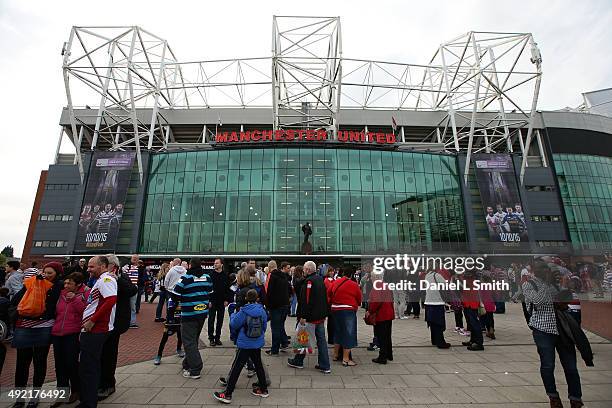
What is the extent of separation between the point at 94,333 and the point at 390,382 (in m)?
5.22

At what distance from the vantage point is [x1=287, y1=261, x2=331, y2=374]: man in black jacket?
6.34m

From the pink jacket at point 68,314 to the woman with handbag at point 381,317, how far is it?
5.84 m

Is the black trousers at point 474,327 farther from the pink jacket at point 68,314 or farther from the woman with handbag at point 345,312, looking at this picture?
the pink jacket at point 68,314

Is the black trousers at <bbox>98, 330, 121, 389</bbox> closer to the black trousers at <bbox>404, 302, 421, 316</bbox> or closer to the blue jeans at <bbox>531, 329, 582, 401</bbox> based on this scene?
the blue jeans at <bbox>531, 329, 582, 401</bbox>

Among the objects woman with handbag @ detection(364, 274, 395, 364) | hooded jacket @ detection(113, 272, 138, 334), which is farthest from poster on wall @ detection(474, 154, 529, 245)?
hooded jacket @ detection(113, 272, 138, 334)

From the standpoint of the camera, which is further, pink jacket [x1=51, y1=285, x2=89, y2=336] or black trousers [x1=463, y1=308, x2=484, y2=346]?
black trousers [x1=463, y1=308, x2=484, y2=346]

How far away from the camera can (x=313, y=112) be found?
167 feet

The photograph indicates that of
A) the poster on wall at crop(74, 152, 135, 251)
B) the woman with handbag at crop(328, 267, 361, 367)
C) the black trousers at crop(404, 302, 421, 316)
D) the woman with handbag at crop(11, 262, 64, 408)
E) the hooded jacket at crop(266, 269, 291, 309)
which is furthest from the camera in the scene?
the poster on wall at crop(74, 152, 135, 251)

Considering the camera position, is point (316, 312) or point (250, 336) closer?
point (250, 336)

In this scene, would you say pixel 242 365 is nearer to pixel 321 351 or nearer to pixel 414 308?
pixel 321 351

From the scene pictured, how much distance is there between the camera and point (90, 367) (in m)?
4.54

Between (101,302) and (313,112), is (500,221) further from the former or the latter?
(101,302)

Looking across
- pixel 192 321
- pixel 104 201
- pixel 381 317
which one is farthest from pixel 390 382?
pixel 104 201
